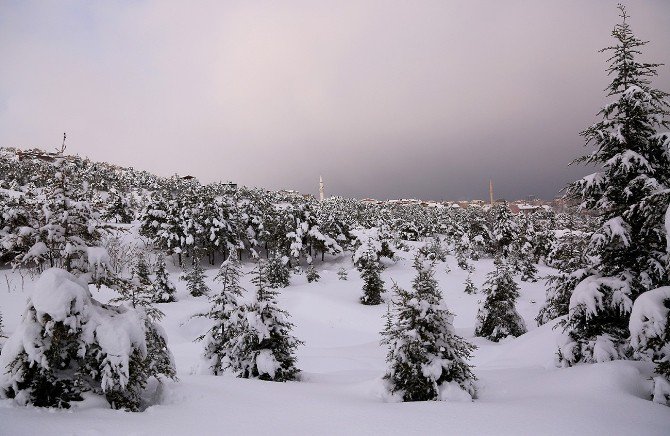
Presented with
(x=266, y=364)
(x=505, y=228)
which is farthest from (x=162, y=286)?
(x=505, y=228)

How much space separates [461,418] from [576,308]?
516cm

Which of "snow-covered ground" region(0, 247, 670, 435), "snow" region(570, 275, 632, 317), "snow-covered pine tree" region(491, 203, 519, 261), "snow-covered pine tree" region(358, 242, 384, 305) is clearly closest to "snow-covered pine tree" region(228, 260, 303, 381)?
"snow-covered ground" region(0, 247, 670, 435)

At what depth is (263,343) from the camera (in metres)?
10.8

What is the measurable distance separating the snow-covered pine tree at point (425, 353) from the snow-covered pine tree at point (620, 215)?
3567mm

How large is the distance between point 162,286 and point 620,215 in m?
33.0

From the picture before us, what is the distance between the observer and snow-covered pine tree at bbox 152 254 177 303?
31.0 meters

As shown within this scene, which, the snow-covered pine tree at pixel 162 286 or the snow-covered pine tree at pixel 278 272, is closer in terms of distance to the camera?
the snow-covered pine tree at pixel 162 286

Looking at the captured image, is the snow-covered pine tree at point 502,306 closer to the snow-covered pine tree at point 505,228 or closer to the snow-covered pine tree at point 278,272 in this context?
the snow-covered pine tree at point 278,272

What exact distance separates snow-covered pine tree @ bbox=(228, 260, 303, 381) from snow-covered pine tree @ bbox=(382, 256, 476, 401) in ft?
11.4

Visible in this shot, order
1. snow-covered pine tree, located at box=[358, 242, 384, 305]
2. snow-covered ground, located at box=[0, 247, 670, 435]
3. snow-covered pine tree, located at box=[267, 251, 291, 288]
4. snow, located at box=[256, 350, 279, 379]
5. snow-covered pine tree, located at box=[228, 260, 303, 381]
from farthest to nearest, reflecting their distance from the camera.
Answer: snow-covered pine tree, located at box=[267, 251, 291, 288], snow-covered pine tree, located at box=[358, 242, 384, 305], snow-covered pine tree, located at box=[228, 260, 303, 381], snow, located at box=[256, 350, 279, 379], snow-covered ground, located at box=[0, 247, 670, 435]

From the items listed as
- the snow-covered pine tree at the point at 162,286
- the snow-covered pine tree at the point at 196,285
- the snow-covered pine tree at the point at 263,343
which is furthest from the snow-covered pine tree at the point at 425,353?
the snow-covered pine tree at the point at 196,285

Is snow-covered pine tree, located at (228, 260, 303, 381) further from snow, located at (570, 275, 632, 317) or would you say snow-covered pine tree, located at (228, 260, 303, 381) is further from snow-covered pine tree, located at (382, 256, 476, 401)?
snow, located at (570, 275, 632, 317)

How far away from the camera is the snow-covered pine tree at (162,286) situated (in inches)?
1221

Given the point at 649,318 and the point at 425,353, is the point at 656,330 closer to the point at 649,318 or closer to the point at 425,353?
the point at 649,318
